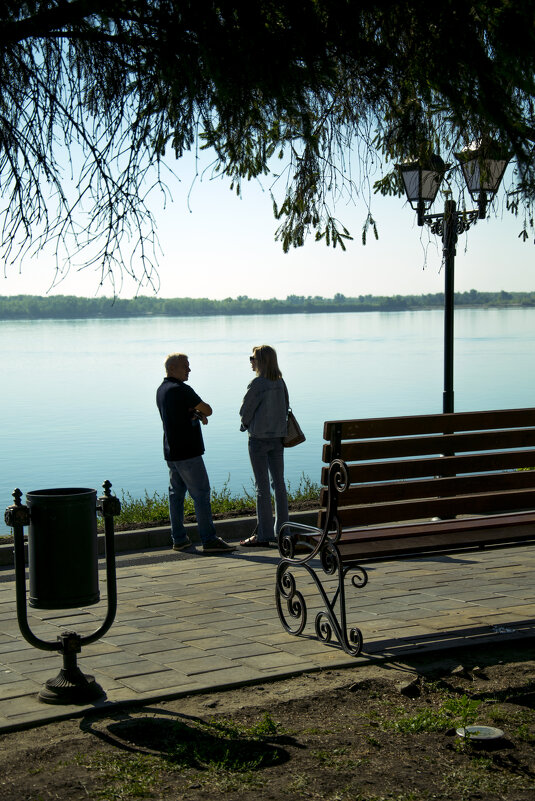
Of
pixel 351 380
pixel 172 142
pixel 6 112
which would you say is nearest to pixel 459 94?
pixel 172 142

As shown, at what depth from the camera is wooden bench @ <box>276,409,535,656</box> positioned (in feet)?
18.8

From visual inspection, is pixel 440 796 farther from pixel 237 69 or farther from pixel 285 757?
pixel 237 69

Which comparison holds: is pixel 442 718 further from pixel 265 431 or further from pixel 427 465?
pixel 265 431

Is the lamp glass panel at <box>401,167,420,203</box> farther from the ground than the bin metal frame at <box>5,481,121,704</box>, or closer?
farther from the ground

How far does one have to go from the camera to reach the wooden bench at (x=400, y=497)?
18.8ft

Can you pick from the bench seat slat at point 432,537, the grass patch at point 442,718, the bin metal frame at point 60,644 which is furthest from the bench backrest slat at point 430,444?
the grass patch at point 442,718

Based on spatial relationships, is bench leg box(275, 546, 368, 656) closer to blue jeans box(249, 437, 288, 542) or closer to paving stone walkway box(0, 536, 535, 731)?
paving stone walkway box(0, 536, 535, 731)

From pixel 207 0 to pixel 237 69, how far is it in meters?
0.33

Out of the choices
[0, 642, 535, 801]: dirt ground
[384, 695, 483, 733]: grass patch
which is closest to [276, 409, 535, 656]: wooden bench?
[0, 642, 535, 801]: dirt ground

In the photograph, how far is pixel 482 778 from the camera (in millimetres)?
3939

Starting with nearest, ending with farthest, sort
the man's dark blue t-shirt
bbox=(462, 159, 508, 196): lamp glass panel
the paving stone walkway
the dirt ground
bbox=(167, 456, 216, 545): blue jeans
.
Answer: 1. the dirt ground
2. the paving stone walkway
3. bbox=(462, 159, 508, 196): lamp glass panel
4. bbox=(167, 456, 216, 545): blue jeans
5. the man's dark blue t-shirt

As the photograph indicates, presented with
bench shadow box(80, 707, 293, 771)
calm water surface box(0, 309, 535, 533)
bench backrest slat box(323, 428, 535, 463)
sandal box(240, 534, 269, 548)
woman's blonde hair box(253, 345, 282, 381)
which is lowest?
calm water surface box(0, 309, 535, 533)

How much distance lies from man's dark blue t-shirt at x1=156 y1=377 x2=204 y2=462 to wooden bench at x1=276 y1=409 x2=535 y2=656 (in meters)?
2.87

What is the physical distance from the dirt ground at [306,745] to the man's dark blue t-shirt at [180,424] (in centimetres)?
413
